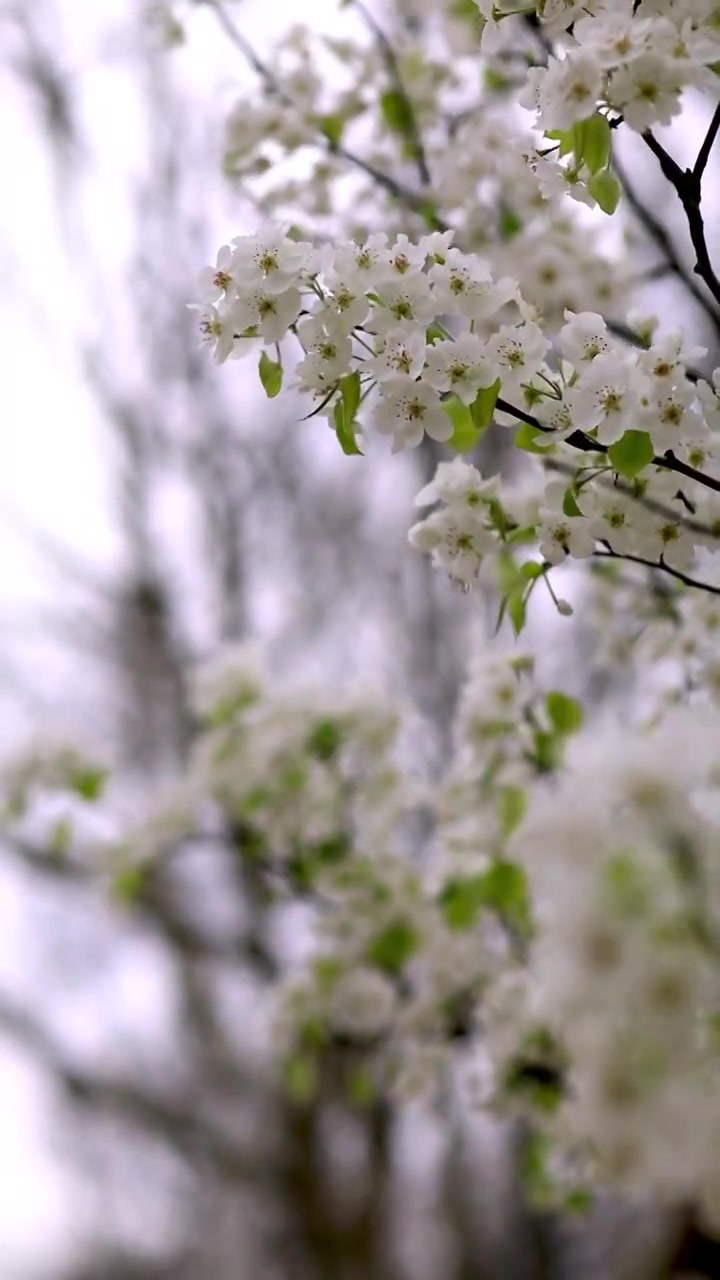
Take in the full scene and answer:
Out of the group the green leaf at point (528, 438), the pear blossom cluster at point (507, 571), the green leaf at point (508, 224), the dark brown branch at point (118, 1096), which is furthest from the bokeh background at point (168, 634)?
the green leaf at point (528, 438)

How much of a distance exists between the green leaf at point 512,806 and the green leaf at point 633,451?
20.4 inches

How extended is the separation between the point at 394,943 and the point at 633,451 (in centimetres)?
81

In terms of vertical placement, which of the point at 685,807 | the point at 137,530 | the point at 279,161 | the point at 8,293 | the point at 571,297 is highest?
the point at 8,293

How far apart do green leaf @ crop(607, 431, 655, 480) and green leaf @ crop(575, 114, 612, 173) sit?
0.10m

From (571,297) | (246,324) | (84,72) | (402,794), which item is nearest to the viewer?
(246,324)

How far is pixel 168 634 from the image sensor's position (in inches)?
113

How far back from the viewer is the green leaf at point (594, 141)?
1.34 feet

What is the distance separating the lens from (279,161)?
1.04 meters

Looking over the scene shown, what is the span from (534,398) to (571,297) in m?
0.59

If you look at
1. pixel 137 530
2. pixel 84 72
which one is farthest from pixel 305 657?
pixel 84 72

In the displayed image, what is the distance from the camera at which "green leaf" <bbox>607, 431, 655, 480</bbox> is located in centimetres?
45

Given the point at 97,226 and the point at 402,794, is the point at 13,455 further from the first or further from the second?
the point at 402,794

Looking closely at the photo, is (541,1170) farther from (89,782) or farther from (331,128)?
(331,128)

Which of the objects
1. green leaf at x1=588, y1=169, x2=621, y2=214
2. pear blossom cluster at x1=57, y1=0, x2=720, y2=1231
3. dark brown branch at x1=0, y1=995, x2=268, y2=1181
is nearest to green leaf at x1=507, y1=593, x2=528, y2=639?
pear blossom cluster at x1=57, y1=0, x2=720, y2=1231
